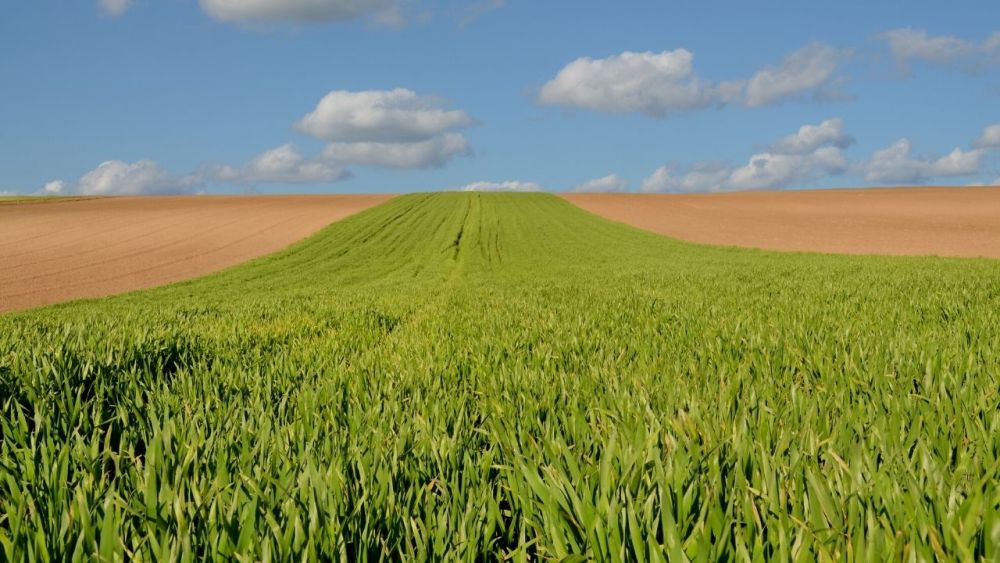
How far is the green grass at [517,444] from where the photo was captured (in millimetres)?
1503

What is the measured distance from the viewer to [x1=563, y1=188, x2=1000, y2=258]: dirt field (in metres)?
37.8

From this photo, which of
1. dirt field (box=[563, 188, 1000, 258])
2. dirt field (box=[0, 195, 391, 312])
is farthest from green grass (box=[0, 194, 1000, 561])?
dirt field (box=[563, 188, 1000, 258])

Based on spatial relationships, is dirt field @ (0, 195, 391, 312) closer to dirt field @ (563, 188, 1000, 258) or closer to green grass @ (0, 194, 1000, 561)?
green grass @ (0, 194, 1000, 561)

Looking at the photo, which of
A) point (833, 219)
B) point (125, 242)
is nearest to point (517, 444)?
point (125, 242)

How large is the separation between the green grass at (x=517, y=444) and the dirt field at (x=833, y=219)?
113 feet

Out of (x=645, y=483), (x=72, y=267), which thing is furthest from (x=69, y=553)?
(x=72, y=267)

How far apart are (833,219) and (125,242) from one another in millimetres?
54764

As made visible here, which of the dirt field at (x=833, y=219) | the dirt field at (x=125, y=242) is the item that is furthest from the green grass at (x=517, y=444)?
the dirt field at (x=833, y=219)

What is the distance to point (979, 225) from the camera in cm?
4712

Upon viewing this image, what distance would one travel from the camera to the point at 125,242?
Result: 1512 inches

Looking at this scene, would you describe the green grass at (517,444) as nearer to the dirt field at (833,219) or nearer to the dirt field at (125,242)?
the dirt field at (125,242)

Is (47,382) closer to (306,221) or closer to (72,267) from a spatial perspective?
(72,267)

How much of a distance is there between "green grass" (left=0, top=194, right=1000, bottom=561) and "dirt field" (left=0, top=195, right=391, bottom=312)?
69.4 ft

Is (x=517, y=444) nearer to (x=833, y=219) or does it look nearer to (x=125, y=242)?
(x=125, y=242)
